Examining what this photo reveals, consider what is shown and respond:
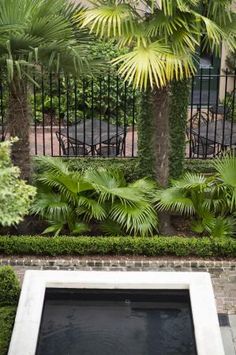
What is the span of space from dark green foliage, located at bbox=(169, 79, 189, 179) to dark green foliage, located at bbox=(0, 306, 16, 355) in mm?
3284

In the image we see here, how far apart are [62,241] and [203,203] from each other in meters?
1.84

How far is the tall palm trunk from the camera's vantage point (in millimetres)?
7355

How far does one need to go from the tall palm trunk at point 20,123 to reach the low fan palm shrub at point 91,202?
35 centimetres

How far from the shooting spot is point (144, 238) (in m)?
7.48

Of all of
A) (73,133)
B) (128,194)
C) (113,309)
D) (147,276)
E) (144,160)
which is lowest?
(113,309)

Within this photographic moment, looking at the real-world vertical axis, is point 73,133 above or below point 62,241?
above

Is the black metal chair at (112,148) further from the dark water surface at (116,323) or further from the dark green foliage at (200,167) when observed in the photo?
the dark water surface at (116,323)

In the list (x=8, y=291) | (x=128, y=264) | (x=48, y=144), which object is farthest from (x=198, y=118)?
(x=8, y=291)

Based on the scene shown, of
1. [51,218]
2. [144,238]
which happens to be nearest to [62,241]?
[51,218]

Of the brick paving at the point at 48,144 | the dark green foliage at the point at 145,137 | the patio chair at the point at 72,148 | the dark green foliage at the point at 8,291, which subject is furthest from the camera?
the brick paving at the point at 48,144

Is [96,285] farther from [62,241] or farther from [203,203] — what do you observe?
[203,203]

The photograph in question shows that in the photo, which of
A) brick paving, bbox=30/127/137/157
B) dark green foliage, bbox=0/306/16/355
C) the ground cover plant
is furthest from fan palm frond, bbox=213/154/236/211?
dark green foliage, bbox=0/306/16/355

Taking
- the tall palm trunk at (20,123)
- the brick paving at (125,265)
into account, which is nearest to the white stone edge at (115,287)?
the brick paving at (125,265)

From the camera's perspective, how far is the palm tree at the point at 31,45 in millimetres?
6762
